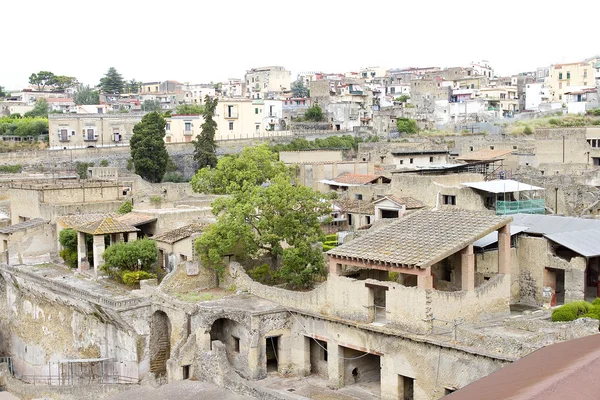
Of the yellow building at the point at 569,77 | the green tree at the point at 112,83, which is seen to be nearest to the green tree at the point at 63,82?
the green tree at the point at 112,83

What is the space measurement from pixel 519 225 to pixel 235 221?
9.88m

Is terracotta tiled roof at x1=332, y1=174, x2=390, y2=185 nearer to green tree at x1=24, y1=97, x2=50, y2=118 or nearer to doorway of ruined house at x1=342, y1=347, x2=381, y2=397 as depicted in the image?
doorway of ruined house at x1=342, y1=347, x2=381, y2=397

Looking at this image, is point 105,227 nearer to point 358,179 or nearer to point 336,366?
point 336,366

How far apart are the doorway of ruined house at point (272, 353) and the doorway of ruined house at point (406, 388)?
466cm

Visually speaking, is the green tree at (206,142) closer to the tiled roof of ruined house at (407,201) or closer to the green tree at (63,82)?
the tiled roof of ruined house at (407,201)

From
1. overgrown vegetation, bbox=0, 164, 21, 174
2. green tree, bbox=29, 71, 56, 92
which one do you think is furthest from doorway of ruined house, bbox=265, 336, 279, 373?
green tree, bbox=29, 71, 56, 92

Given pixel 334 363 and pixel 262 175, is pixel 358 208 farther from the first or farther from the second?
pixel 334 363

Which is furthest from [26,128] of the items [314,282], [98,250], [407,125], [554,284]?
[554,284]

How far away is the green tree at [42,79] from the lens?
11469 centimetres

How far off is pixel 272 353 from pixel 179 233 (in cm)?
733

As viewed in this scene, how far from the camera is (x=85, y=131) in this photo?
68.4m

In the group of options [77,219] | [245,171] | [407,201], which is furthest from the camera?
[245,171]

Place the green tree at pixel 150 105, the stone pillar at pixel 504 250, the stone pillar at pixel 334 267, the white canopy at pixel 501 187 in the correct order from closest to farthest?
the stone pillar at pixel 504 250 < the stone pillar at pixel 334 267 < the white canopy at pixel 501 187 < the green tree at pixel 150 105

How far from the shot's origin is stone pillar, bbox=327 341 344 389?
856 inches
